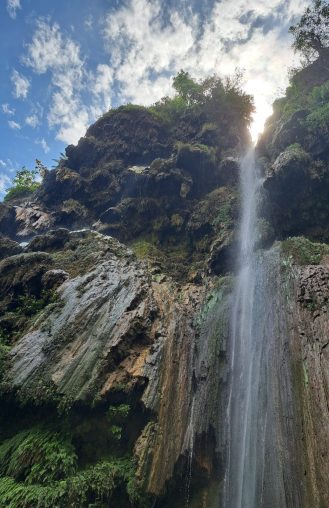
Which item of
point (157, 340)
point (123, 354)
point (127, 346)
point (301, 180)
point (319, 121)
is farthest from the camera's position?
point (319, 121)

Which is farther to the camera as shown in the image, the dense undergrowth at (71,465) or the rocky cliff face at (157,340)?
the rocky cliff face at (157,340)

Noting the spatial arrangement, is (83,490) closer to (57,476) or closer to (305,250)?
(57,476)

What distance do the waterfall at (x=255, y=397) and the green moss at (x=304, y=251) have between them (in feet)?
2.55

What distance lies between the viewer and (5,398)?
1210 cm

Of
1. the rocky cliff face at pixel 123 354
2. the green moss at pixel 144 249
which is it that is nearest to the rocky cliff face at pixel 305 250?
the rocky cliff face at pixel 123 354

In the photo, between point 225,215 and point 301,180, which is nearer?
point 301,180

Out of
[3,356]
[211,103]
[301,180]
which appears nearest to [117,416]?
[3,356]

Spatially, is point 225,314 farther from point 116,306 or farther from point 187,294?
point 116,306

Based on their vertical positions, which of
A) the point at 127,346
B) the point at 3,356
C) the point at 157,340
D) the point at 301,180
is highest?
the point at 301,180

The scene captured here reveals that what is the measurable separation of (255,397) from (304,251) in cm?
690

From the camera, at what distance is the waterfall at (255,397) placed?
10.1 m

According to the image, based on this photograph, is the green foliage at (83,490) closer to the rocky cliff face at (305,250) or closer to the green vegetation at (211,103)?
the rocky cliff face at (305,250)

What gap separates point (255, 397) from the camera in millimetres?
11820

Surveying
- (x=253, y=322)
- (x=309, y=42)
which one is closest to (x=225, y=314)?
(x=253, y=322)
